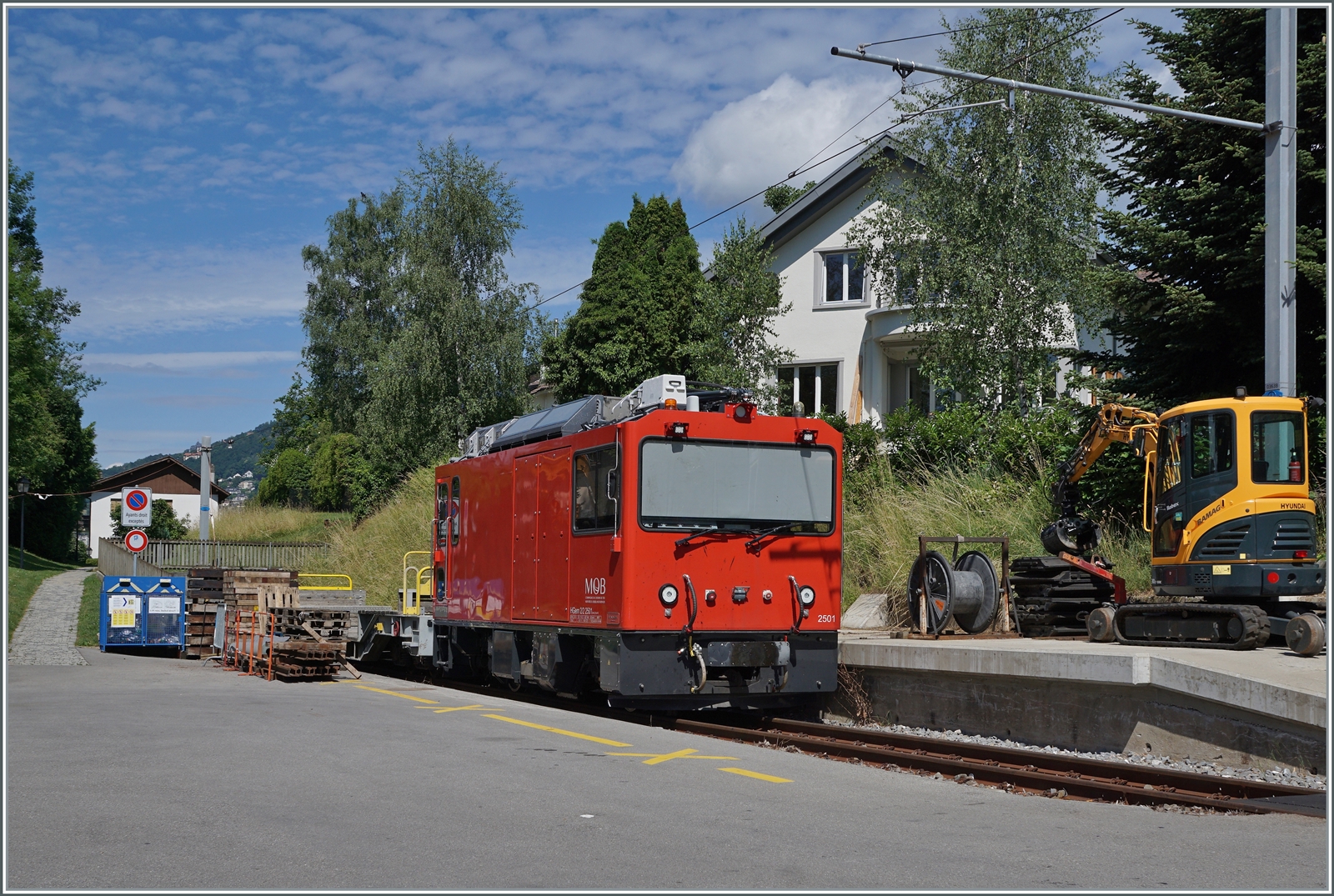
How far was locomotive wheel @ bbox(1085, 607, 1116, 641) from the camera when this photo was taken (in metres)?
13.2

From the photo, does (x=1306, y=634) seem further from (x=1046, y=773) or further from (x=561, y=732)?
(x=561, y=732)

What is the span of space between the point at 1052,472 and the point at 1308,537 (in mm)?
7079

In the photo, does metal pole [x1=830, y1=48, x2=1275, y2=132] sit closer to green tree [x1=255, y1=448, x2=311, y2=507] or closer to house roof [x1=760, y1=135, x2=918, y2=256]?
house roof [x1=760, y1=135, x2=918, y2=256]

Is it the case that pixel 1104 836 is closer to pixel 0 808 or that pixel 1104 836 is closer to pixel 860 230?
pixel 0 808

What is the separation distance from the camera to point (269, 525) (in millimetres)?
54406

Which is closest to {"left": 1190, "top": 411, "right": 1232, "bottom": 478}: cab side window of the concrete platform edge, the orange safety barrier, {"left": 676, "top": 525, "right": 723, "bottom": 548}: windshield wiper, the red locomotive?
the concrete platform edge

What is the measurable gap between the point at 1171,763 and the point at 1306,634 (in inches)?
73.1

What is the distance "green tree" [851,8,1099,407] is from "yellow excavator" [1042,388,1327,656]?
1008 centimetres

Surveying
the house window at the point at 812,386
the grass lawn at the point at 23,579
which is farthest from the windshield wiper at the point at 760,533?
the house window at the point at 812,386

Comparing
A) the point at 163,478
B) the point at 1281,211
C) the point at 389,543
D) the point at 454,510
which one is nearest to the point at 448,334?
the point at 389,543

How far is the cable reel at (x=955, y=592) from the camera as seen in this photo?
49.5ft

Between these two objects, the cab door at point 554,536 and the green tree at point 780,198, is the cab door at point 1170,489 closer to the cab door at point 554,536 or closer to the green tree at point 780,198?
the cab door at point 554,536

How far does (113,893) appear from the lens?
18.7 feet

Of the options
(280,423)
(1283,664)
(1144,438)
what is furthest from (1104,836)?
(280,423)
